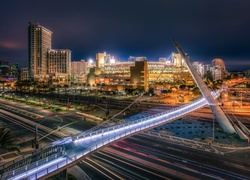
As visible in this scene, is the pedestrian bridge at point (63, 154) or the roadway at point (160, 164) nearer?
the pedestrian bridge at point (63, 154)

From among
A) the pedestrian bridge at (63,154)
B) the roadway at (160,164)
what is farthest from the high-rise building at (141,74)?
the pedestrian bridge at (63,154)

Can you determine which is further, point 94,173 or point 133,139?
point 133,139

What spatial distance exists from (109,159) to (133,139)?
28.5 feet

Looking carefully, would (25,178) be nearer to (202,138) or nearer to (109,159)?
(109,159)

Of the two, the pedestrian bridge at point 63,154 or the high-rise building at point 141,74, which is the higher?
the high-rise building at point 141,74

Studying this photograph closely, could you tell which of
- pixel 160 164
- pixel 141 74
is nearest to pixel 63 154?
pixel 160 164

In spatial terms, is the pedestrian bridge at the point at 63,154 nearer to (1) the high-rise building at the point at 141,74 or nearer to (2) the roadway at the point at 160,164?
(2) the roadway at the point at 160,164

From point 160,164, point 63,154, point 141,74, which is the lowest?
point 160,164

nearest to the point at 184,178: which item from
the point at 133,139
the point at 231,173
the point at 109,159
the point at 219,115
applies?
the point at 231,173

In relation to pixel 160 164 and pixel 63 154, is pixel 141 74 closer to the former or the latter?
pixel 160 164

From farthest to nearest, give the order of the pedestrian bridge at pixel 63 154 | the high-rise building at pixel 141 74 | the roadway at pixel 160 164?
the high-rise building at pixel 141 74
the roadway at pixel 160 164
the pedestrian bridge at pixel 63 154

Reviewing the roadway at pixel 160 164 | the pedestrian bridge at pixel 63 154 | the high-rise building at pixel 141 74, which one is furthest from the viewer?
the high-rise building at pixel 141 74

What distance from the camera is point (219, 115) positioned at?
129ft

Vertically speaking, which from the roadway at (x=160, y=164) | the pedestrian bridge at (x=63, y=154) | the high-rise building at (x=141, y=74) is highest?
the high-rise building at (x=141, y=74)
